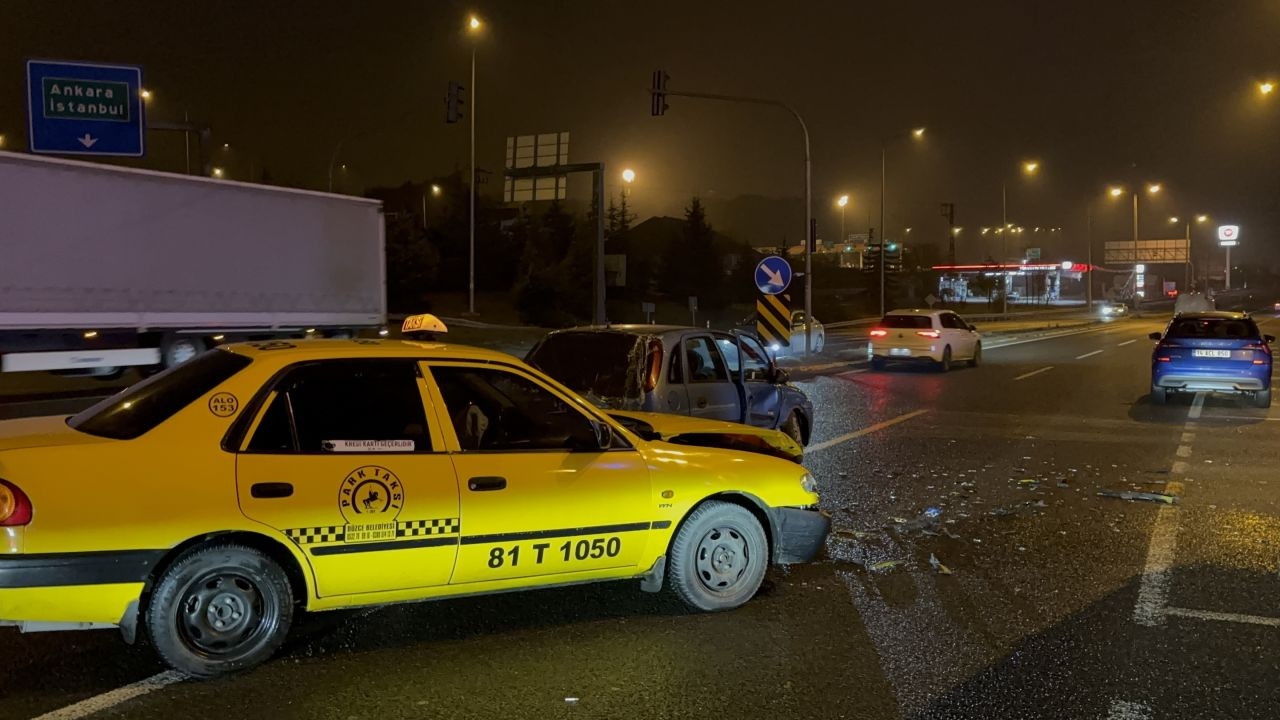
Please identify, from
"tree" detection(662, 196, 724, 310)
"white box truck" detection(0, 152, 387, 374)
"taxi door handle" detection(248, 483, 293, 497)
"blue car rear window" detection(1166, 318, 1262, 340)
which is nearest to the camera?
"taxi door handle" detection(248, 483, 293, 497)

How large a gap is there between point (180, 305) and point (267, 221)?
100 inches

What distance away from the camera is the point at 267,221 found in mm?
19547

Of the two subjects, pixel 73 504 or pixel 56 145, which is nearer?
pixel 73 504

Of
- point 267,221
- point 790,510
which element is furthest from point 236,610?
point 267,221

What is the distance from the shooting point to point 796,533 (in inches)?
225

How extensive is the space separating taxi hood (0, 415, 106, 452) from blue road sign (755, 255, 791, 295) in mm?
17141

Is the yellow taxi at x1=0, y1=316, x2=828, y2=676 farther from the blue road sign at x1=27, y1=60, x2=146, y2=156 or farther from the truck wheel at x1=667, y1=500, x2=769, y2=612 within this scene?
the blue road sign at x1=27, y1=60, x2=146, y2=156

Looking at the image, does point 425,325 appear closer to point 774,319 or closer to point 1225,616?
point 1225,616

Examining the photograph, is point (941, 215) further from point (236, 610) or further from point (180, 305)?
point (236, 610)

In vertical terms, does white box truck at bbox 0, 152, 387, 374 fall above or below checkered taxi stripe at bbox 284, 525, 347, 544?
above

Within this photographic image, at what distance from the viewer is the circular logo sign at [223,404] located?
4402mm

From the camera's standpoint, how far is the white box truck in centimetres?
1573

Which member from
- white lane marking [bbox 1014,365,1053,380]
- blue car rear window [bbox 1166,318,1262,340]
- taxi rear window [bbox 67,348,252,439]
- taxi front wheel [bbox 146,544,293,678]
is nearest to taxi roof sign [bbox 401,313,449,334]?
taxi rear window [bbox 67,348,252,439]

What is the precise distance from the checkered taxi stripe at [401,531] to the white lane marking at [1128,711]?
9.88 ft
